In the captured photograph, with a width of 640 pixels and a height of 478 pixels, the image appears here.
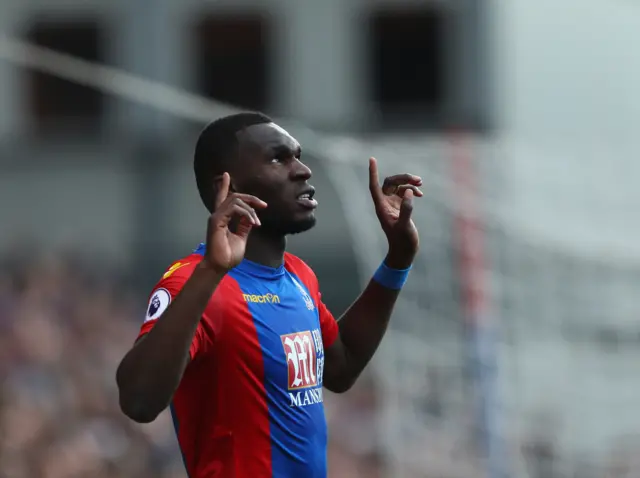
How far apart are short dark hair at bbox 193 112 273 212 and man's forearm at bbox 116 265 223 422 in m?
0.50

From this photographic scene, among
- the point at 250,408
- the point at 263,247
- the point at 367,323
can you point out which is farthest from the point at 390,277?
the point at 250,408

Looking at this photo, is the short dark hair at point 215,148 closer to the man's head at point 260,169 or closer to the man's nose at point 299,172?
the man's head at point 260,169

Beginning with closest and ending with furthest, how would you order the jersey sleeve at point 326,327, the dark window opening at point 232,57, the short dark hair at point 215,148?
the short dark hair at point 215,148 < the jersey sleeve at point 326,327 < the dark window opening at point 232,57

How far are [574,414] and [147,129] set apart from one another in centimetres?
1139

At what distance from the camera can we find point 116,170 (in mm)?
19234

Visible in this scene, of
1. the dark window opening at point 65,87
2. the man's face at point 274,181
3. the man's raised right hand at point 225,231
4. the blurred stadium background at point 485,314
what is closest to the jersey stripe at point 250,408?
the man's face at point 274,181

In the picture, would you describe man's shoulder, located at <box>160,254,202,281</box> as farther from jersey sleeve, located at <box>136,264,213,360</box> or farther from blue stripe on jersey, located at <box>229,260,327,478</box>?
blue stripe on jersey, located at <box>229,260,327,478</box>

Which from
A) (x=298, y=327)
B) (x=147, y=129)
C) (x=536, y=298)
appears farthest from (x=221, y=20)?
(x=298, y=327)

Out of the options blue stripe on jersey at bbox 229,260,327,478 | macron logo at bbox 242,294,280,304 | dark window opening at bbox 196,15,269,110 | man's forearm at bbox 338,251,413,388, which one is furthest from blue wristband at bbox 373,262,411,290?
dark window opening at bbox 196,15,269,110

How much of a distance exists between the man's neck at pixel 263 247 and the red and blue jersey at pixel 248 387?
3cm

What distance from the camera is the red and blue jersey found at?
356 cm

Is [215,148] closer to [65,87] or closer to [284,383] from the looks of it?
[284,383]

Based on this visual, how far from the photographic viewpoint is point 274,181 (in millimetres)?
3697

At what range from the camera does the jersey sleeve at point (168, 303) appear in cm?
339
